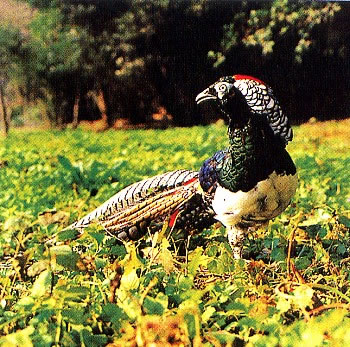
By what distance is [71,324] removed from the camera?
1.04 meters

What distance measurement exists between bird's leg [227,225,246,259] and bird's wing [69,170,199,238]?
143 mm

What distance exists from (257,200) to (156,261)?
11.1 inches

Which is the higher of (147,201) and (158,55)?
(158,55)

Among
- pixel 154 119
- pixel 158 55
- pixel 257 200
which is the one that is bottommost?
pixel 257 200

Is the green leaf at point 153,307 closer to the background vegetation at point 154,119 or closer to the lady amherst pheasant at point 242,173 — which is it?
the background vegetation at point 154,119

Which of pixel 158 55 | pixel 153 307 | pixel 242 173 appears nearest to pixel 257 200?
pixel 242 173

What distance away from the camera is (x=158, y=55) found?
6.74ft

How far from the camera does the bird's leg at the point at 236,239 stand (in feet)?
5.14

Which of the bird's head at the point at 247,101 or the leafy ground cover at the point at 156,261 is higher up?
the bird's head at the point at 247,101

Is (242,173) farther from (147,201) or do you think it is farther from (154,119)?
(154,119)

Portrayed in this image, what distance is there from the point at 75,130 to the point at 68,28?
0.35m

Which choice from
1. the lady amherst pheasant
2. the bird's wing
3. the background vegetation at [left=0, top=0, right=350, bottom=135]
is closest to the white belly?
the lady amherst pheasant

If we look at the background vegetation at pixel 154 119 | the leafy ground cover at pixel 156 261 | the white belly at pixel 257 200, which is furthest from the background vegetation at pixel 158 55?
the white belly at pixel 257 200

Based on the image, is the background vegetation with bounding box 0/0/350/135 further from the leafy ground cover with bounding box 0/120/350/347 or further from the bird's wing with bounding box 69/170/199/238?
the bird's wing with bounding box 69/170/199/238
